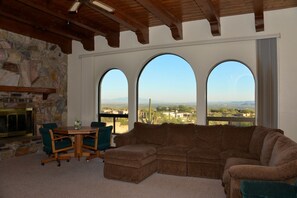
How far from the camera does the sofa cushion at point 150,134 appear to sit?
16.8ft

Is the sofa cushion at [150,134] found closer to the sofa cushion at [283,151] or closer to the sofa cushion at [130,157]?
the sofa cushion at [130,157]

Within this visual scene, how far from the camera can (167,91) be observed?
670cm

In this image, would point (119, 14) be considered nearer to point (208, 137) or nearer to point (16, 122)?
point (208, 137)

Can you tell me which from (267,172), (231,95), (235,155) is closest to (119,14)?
(231,95)

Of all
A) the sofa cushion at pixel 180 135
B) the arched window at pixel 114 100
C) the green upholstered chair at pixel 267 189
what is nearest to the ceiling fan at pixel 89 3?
the sofa cushion at pixel 180 135

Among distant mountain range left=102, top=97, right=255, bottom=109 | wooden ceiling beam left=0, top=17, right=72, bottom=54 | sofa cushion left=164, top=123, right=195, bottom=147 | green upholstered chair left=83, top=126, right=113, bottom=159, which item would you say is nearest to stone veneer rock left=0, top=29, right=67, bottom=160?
wooden ceiling beam left=0, top=17, right=72, bottom=54

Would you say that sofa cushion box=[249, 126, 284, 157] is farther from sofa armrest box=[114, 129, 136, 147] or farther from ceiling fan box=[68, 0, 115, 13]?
ceiling fan box=[68, 0, 115, 13]

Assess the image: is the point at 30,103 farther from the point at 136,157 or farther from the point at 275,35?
the point at 275,35

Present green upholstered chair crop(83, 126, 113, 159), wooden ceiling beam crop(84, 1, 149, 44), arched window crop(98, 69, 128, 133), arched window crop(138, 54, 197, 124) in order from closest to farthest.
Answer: wooden ceiling beam crop(84, 1, 149, 44) → green upholstered chair crop(83, 126, 113, 159) → arched window crop(138, 54, 197, 124) → arched window crop(98, 69, 128, 133)

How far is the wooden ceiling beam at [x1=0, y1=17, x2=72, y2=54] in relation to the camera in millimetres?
5779

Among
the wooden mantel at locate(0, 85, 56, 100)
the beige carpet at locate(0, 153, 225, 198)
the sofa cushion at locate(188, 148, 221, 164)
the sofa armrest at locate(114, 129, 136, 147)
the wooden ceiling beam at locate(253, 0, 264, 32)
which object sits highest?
the wooden ceiling beam at locate(253, 0, 264, 32)

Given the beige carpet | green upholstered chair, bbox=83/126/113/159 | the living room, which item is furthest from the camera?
green upholstered chair, bbox=83/126/113/159

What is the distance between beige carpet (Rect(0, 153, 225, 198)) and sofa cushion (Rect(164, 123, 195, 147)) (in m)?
0.75

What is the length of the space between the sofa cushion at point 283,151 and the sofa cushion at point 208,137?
1.56 metres
